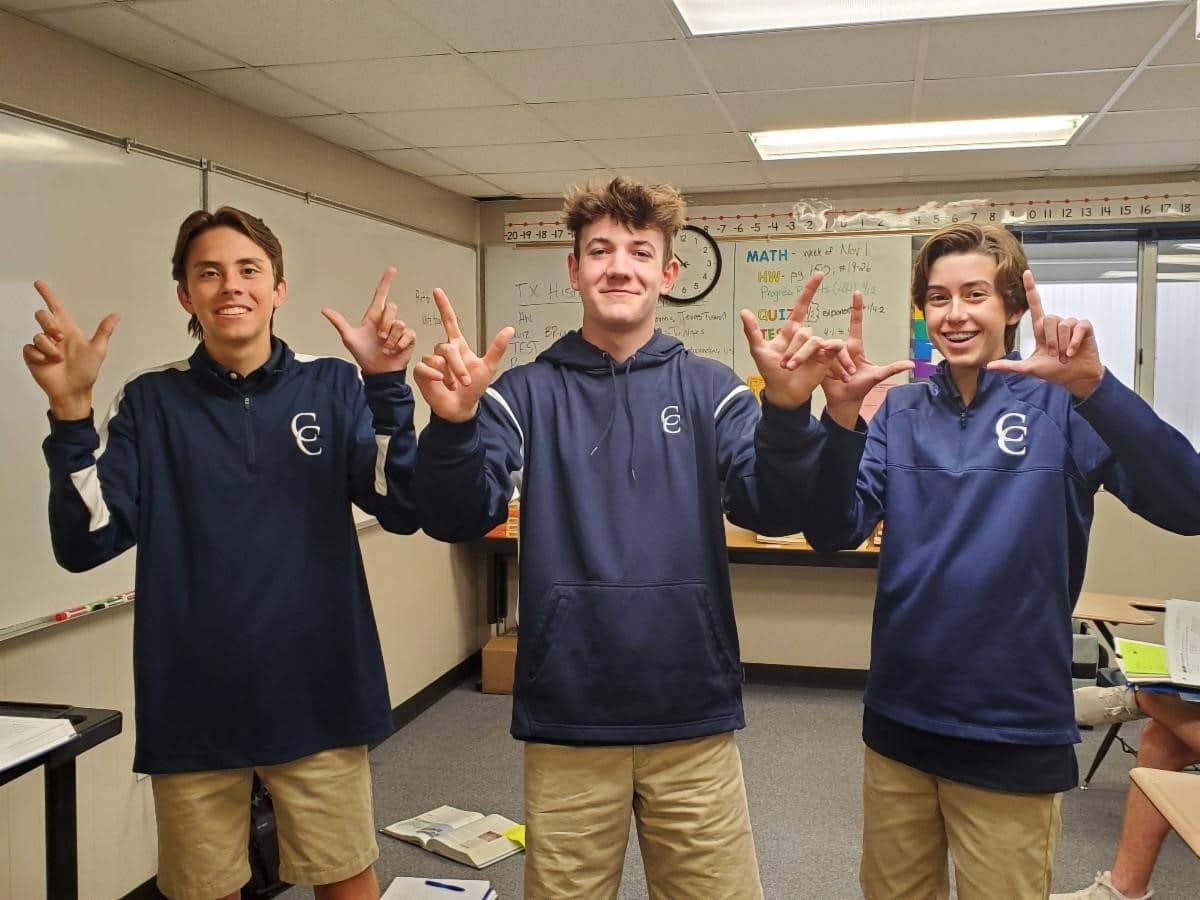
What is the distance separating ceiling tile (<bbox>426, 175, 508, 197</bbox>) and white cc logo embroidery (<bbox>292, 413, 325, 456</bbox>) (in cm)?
256

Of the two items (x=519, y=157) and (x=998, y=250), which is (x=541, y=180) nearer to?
(x=519, y=157)

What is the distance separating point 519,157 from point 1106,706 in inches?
108

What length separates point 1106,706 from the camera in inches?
115

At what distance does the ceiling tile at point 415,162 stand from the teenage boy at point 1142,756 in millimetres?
2893

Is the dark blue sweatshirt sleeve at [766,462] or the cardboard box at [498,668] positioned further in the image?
the cardboard box at [498,668]

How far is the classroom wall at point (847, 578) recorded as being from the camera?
419cm

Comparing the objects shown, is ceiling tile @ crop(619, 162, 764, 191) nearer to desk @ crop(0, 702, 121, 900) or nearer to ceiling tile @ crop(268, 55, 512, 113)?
ceiling tile @ crop(268, 55, 512, 113)

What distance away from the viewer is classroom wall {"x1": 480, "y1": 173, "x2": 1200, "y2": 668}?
419cm

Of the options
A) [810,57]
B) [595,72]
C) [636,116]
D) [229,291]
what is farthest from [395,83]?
[229,291]

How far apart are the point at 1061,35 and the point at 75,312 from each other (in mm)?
2480

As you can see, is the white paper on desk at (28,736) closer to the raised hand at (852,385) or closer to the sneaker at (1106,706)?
the raised hand at (852,385)

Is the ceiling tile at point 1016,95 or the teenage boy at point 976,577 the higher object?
the ceiling tile at point 1016,95

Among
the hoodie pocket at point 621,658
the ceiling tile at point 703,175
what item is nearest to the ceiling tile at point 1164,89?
the ceiling tile at point 703,175

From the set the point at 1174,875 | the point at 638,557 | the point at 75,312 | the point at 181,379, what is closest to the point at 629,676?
the point at 638,557
